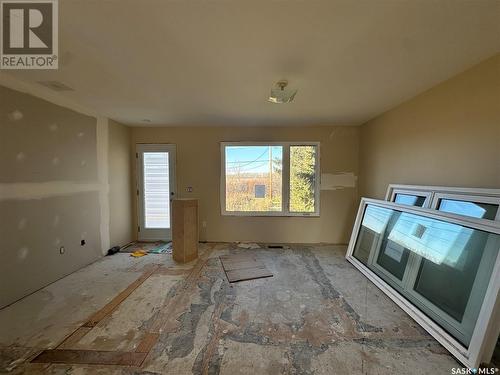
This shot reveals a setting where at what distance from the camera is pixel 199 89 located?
265 centimetres

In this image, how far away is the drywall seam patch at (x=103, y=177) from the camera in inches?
145

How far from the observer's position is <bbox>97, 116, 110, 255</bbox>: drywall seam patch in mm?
3693

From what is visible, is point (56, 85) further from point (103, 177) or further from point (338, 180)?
point (338, 180)

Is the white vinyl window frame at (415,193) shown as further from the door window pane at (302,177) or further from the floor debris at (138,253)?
the floor debris at (138,253)

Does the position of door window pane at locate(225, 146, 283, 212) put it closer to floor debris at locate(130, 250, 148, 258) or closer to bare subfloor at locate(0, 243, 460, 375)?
A: bare subfloor at locate(0, 243, 460, 375)

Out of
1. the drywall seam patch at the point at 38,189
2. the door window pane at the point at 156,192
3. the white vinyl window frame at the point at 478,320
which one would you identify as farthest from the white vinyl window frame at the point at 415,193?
the drywall seam patch at the point at 38,189

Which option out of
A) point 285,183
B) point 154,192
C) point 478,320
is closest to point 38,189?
point 154,192

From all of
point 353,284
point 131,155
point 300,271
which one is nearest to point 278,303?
point 300,271

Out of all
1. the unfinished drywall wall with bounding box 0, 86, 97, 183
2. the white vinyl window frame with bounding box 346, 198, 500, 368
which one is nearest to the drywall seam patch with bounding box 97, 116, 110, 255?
the unfinished drywall wall with bounding box 0, 86, 97, 183

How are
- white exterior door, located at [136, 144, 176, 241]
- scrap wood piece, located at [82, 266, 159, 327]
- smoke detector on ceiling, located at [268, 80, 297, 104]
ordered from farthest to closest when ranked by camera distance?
1. white exterior door, located at [136, 144, 176, 241]
2. smoke detector on ceiling, located at [268, 80, 297, 104]
3. scrap wood piece, located at [82, 266, 159, 327]

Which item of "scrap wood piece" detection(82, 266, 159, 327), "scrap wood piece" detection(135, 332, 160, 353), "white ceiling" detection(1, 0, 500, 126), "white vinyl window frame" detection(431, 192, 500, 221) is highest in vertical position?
"white ceiling" detection(1, 0, 500, 126)

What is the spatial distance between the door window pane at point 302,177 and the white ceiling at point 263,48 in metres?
1.53

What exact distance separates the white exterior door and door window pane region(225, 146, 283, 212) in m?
1.35

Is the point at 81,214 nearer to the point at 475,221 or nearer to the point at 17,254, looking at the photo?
the point at 17,254
